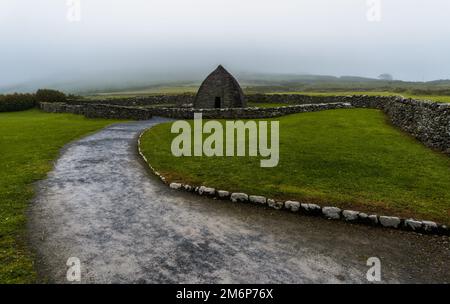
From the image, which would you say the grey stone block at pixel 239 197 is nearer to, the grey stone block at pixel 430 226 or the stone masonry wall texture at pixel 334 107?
the grey stone block at pixel 430 226

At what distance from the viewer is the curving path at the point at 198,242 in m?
8.03

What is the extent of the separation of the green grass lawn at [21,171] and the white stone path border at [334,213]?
19.7ft

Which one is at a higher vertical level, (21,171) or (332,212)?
(21,171)

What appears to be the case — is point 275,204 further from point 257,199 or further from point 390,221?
point 390,221

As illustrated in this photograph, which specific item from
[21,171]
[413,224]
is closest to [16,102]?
[21,171]

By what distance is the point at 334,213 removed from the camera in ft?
37.6

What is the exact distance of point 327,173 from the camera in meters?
15.0

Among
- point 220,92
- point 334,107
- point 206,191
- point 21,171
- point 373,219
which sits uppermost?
point 220,92

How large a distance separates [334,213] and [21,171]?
1308 cm

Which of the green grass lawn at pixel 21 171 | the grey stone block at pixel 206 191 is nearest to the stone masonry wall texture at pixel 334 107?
the green grass lawn at pixel 21 171

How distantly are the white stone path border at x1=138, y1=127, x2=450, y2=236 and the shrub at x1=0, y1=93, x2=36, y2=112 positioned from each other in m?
43.1

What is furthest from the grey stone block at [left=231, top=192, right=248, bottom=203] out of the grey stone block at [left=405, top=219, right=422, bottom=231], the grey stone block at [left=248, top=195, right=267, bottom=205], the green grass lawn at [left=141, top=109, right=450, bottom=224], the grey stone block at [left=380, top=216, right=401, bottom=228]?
the grey stone block at [left=405, top=219, right=422, bottom=231]
